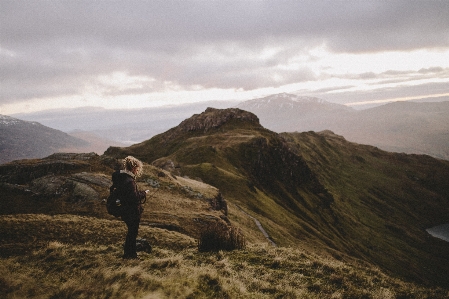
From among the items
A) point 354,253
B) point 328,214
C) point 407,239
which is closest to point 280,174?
point 328,214

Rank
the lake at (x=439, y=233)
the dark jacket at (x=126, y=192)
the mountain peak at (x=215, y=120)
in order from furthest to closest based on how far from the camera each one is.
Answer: the lake at (x=439, y=233)
the mountain peak at (x=215, y=120)
the dark jacket at (x=126, y=192)

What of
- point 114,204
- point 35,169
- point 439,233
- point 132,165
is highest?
point 132,165

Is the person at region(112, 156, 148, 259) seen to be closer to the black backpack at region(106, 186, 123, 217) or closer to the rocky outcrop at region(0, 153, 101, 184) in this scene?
the black backpack at region(106, 186, 123, 217)

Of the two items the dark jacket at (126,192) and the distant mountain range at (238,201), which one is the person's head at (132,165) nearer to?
the dark jacket at (126,192)

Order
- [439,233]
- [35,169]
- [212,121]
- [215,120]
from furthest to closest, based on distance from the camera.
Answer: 1. [439,233]
2. [212,121]
3. [215,120]
4. [35,169]

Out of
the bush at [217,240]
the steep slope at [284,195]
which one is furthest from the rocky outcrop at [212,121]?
the bush at [217,240]

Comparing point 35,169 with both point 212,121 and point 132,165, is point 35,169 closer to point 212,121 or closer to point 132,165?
point 132,165

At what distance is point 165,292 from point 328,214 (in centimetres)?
13201

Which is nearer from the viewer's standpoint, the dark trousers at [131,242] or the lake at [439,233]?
the dark trousers at [131,242]

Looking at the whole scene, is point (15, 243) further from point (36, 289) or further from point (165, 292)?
point (165, 292)

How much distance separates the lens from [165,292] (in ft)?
26.6

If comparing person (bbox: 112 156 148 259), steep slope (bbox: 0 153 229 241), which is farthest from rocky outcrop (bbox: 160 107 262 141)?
person (bbox: 112 156 148 259)

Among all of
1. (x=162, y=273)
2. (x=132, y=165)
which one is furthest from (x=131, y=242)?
A: (x=132, y=165)

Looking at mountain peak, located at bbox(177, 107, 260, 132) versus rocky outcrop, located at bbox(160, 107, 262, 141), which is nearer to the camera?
mountain peak, located at bbox(177, 107, 260, 132)
